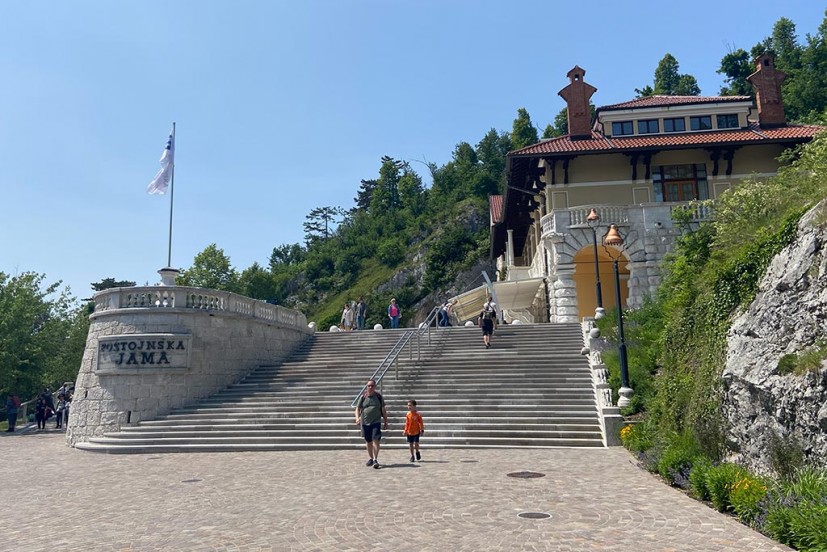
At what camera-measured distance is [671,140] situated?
29.2 metres

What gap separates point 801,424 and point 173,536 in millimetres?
7772

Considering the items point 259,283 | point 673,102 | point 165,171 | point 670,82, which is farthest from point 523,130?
point 165,171

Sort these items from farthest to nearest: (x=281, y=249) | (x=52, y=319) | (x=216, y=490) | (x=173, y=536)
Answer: (x=281, y=249) → (x=52, y=319) → (x=216, y=490) → (x=173, y=536)

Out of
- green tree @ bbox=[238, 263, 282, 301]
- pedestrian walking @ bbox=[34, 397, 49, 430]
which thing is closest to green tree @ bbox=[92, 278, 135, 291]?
green tree @ bbox=[238, 263, 282, 301]

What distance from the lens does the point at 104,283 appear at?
83.6m

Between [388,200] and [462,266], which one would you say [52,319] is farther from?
[388,200]

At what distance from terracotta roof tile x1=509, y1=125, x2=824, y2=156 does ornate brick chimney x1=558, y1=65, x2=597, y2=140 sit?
19.2 inches

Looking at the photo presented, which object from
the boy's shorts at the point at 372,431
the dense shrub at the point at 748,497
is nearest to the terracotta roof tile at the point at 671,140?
the boy's shorts at the point at 372,431

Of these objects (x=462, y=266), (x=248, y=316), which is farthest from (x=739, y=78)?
(x=248, y=316)

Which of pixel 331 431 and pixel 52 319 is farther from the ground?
pixel 52 319

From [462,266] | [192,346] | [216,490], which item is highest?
[462,266]

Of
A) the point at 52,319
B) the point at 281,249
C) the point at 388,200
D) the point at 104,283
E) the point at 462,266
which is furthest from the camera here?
the point at 281,249

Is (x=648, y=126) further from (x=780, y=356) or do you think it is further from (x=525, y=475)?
(x=780, y=356)

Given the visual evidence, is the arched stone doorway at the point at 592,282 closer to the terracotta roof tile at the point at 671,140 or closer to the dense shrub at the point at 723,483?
the terracotta roof tile at the point at 671,140
